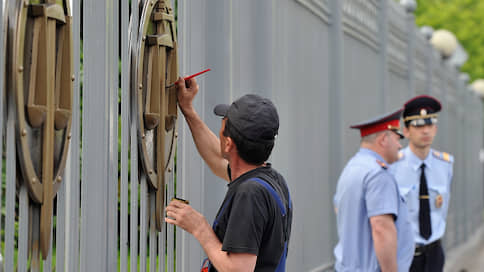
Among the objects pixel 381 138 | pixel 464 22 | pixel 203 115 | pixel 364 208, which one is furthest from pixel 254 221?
pixel 464 22

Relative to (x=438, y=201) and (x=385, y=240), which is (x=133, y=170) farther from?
(x=438, y=201)

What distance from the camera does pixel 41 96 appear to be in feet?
6.07

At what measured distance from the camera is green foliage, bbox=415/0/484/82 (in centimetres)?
2333

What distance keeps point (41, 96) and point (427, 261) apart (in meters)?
4.37

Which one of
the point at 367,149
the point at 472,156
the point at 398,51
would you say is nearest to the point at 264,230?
the point at 367,149

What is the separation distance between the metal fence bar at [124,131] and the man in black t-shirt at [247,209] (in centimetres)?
20

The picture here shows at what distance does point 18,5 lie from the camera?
1.76 meters

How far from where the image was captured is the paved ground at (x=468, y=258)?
35.0ft

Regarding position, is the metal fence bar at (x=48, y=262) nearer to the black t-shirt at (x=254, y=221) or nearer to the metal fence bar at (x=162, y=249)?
the black t-shirt at (x=254, y=221)

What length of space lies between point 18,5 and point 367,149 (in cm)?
318

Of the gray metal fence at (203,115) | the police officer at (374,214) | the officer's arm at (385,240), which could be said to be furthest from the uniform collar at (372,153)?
the officer's arm at (385,240)

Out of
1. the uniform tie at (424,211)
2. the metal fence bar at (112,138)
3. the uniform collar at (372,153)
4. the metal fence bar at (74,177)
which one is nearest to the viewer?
the metal fence bar at (74,177)

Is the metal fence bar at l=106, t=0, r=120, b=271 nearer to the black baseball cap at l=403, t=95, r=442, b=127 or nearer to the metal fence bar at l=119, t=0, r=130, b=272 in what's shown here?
the metal fence bar at l=119, t=0, r=130, b=272

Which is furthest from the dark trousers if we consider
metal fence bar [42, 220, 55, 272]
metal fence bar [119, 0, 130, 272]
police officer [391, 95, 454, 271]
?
metal fence bar [42, 220, 55, 272]
